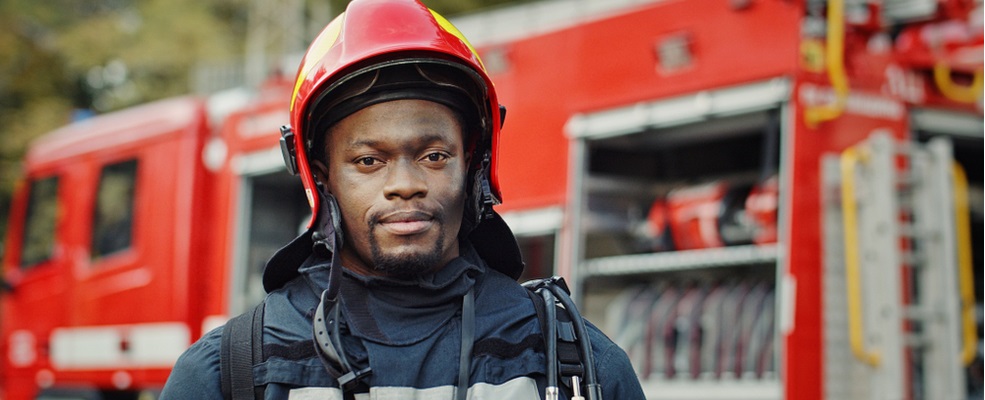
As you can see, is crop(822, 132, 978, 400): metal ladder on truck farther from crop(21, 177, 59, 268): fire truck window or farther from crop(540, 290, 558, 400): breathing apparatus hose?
crop(21, 177, 59, 268): fire truck window

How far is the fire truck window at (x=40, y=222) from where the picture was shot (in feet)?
26.0

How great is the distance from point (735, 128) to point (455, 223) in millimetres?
3380

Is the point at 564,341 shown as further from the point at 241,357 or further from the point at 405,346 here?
the point at 241,357

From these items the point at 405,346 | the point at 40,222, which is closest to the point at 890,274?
the point at 405,346

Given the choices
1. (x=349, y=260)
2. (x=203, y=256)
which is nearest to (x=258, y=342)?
(x=349, y=260)

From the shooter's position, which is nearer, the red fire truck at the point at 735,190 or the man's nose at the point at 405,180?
the man's nose at the point at 405,180

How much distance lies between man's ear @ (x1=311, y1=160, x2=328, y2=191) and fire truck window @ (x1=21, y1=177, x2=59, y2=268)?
6236 millimetres

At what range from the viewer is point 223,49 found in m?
21.1

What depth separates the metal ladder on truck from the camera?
14.5 feet

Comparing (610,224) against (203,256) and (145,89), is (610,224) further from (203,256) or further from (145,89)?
(145,89)

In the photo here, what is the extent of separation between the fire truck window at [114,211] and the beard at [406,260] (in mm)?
5846

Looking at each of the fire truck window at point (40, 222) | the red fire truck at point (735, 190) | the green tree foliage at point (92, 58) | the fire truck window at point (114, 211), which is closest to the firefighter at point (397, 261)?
the red fire truck at point (735, 190)

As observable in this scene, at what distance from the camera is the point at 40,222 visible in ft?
26.4

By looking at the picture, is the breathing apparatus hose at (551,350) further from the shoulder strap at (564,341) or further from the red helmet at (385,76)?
the red helmet at (385,76)
